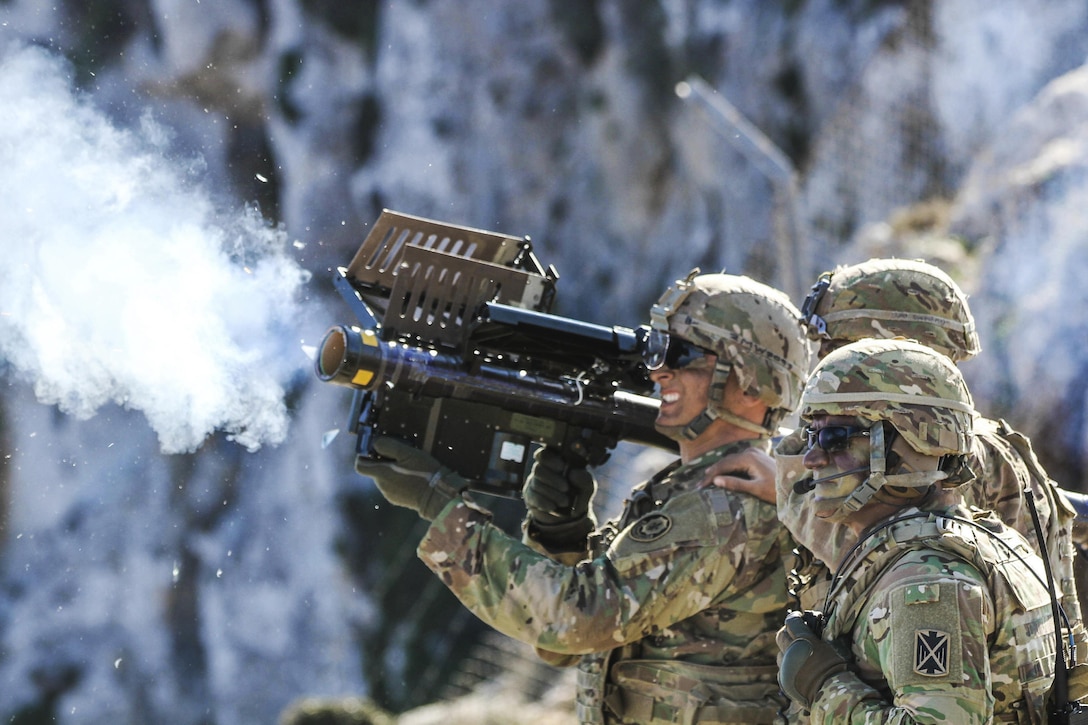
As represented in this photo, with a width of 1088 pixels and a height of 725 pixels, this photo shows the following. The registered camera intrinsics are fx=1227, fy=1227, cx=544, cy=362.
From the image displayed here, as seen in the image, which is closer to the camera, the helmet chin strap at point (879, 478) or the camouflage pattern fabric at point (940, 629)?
the camouflage pattern fabric at point (940, 629)

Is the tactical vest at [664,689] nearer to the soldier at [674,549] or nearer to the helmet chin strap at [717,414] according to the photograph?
the soldier at [674,549]

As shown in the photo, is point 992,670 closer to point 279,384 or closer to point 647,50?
point 279,384

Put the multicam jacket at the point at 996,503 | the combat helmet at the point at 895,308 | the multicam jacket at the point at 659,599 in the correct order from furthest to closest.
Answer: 1. the combat helmet at the point at 895,308
2. the multicam jacket at the point at 659,599
3. the multicam jacket at the point at 996,503

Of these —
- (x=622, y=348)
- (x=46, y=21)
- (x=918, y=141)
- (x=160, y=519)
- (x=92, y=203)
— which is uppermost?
(x=918, y=141)

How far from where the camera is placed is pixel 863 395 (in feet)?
8.94

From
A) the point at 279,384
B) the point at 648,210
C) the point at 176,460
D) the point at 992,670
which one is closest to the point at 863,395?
the point at 992,670

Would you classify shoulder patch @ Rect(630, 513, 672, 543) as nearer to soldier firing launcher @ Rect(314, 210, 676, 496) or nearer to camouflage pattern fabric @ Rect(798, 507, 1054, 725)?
→ soldier firing launcher @ Rect(314, 210, 676, 496)

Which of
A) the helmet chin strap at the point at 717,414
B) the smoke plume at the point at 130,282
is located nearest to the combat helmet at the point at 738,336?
the helmet chin strap at the point at 717,414

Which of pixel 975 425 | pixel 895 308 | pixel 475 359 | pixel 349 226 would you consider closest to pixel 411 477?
pixel 475 359

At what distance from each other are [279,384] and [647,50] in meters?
19.7

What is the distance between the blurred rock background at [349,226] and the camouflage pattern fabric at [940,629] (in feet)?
8.83

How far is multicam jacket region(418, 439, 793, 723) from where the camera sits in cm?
354

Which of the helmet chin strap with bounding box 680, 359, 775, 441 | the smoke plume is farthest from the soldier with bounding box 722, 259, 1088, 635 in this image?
the smoke plume

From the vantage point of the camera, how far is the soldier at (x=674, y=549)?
3564mm
